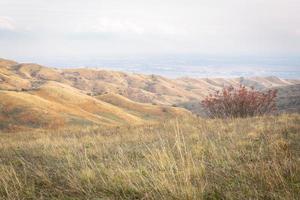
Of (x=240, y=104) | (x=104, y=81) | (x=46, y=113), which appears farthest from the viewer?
(x=104, y=81)

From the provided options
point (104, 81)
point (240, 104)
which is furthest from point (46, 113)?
point (104, 81)

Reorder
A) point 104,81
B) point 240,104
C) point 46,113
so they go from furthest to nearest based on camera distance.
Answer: point 104,81 → point 46,113 → point 240,104

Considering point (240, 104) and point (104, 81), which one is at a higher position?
point (240, 104)

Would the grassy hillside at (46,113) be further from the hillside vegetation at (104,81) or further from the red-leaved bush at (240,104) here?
the hillside vegetation at (104,81)

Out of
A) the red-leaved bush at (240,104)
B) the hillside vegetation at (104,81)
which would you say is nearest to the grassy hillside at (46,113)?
the red-leaved bush at (240,104)

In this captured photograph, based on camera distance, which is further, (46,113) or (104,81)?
(104,81)

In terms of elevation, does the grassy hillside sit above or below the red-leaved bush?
below

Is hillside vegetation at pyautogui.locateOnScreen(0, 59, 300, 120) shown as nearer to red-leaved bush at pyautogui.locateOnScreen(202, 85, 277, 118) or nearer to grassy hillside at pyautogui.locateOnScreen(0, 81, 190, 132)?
grassy hillside at pyautogui.locateOnScreen(0, 81, 190, 132)

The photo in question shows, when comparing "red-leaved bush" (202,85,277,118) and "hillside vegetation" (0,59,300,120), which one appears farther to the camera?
"hillside vegetation" (0,59,300,120)

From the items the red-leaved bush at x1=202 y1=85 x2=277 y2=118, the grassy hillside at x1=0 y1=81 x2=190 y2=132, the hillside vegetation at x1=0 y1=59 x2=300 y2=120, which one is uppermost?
the red-leaved bush at x1=202 y1=85 x2=277 y2=118

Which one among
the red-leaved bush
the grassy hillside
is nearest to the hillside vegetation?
the grassy hillside

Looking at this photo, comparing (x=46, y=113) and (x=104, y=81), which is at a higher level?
(x=46, y=113)

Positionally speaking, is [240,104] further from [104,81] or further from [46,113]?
[104,81]

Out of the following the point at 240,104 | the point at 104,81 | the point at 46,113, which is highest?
the point at 240,104
